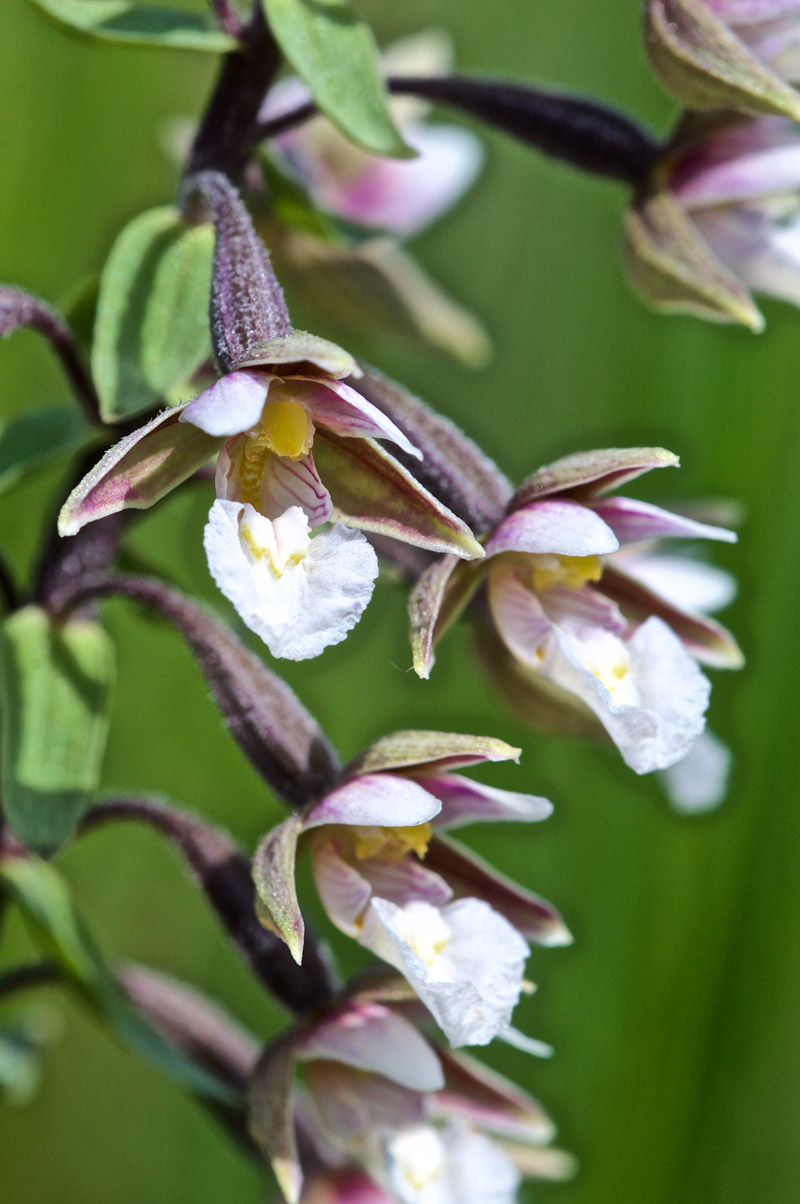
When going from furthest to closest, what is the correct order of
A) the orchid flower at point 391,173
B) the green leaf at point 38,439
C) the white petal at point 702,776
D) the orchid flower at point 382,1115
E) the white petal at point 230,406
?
1. the orchid flower at point 391,173
2. the white petal at point 702,776
3. the green leaf at point 38,439
4. the orchid flower at point 382,1115
5. the white petal at point 230,406

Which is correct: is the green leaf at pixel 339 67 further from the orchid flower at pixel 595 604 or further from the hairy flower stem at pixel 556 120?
the orchid flower at pixel 595 604

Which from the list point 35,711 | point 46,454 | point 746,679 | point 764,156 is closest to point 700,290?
point 764,156

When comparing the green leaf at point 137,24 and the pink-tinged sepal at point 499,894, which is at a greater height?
the green leaf at point 137,24

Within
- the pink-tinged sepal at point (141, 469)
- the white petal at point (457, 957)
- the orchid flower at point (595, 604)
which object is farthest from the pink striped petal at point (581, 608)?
the pink-tinged sepal at point (141, 469)

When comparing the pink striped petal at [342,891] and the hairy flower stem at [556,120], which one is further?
the hairy flower stem at [556,120]

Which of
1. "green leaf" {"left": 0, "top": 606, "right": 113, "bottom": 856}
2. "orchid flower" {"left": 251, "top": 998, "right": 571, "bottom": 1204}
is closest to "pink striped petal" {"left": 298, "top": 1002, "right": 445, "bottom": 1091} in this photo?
"orchid flower" {"left": 251, "top": 998, "right": 571, "bottom": 1204}

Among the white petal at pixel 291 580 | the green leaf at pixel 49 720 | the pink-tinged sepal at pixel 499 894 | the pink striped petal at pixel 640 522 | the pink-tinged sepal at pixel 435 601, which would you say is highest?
the pink striped petal at pixel 640 522

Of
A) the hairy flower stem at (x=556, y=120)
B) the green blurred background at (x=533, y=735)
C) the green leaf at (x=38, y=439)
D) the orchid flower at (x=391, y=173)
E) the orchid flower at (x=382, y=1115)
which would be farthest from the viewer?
the green blurred background at (x=533, y=735)

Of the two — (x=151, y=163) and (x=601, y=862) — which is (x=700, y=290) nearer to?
(x=601, y=862)
